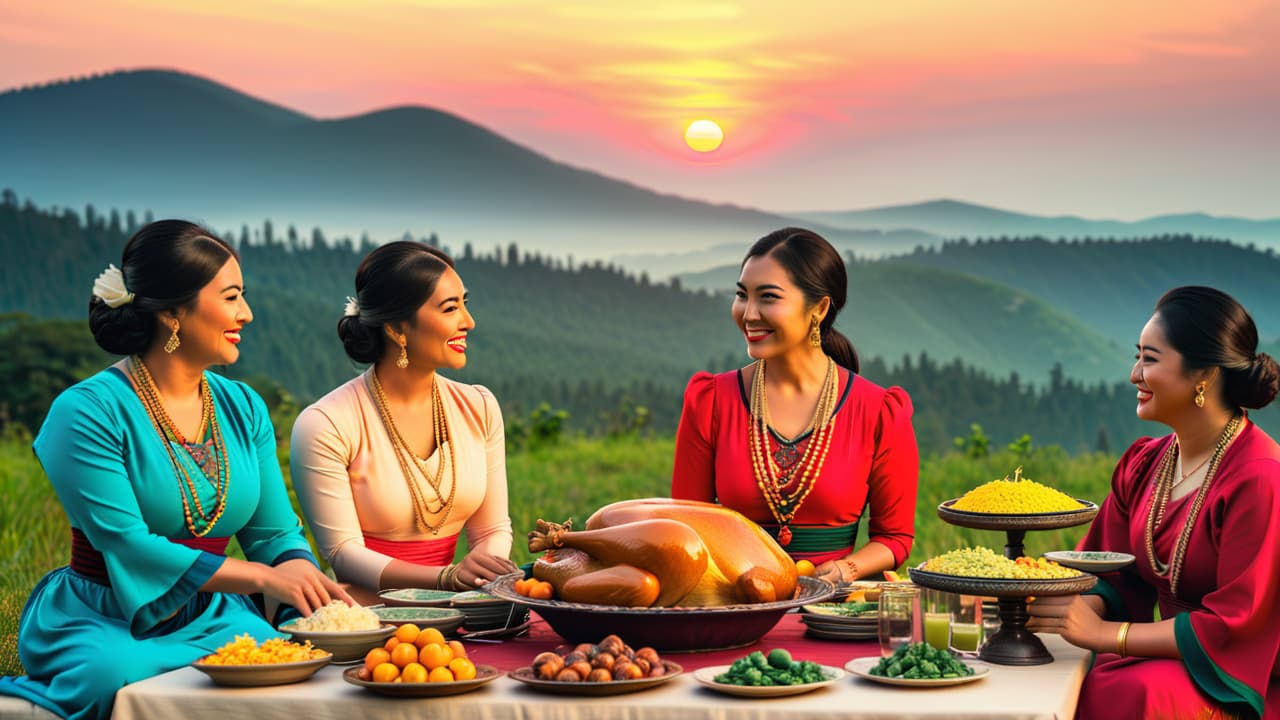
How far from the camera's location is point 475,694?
3061 mm

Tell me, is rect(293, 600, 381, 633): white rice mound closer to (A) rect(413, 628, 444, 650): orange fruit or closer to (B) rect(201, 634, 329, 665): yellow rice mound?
(B) rect(201, 634, 329, 665): yellow rice mound

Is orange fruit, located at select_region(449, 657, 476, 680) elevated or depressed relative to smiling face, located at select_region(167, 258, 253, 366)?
depressed

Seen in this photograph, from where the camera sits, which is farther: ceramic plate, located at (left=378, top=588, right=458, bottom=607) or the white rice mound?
ceramic plate, located at (left=378, top=588, right=458, bottom=607)

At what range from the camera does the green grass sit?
9.91 metres

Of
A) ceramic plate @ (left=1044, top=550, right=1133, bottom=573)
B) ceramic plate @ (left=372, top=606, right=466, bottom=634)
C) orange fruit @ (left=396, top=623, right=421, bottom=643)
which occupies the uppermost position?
ceramic plate @ (left=1044, top=550, right=1133, bottom=573)

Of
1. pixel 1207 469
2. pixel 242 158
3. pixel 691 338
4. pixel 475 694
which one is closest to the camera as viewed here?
pixel 475 694

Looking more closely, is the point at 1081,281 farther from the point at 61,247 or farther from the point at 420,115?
the point at 61,247

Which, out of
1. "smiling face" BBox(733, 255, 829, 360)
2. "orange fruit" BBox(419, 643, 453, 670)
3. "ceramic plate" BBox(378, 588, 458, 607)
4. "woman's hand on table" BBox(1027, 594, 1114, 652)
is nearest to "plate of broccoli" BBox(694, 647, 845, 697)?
"orange fruit" BBox(419, 643, 453, 670)

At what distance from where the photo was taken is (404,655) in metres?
3.07

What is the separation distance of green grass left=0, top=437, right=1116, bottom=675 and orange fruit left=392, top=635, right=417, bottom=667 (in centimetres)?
489

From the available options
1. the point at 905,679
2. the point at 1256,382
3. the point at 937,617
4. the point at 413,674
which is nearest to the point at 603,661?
the point at 413,674

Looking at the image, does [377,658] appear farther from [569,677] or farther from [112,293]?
[112,293]

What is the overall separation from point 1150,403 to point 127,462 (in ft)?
9.90

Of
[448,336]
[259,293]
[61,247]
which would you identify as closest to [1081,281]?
[259,293]
